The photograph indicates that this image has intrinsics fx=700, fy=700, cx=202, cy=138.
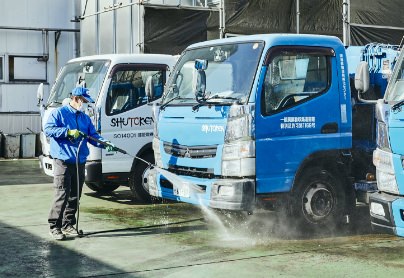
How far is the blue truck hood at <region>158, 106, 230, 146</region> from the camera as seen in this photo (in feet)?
27.7

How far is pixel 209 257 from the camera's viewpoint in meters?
7.73

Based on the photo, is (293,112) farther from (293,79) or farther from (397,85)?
(397,85)

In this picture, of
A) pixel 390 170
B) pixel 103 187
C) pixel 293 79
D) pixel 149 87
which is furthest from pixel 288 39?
pixel 103 187

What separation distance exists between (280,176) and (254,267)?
5.42 ft

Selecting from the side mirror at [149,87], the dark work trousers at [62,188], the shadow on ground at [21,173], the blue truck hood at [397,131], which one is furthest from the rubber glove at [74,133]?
the shadow on ground at [21,173]

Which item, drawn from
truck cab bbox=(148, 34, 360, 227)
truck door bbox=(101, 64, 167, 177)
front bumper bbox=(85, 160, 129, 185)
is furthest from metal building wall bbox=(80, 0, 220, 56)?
truck cab bbox=(148, 34, 360, 227)

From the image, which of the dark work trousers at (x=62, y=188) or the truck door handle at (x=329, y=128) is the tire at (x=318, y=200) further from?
the dark work trousers at (x=62, y=188)

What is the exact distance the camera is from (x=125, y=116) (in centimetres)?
1126

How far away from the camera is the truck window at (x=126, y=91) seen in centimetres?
1120

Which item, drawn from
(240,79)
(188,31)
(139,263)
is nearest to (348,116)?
(240,79)

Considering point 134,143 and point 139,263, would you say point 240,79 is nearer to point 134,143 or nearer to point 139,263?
point 139,263

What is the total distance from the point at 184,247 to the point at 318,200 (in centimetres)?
189

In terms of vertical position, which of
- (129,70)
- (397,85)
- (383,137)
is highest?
(129,70)

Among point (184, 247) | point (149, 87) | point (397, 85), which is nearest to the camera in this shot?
point (397, 85)
